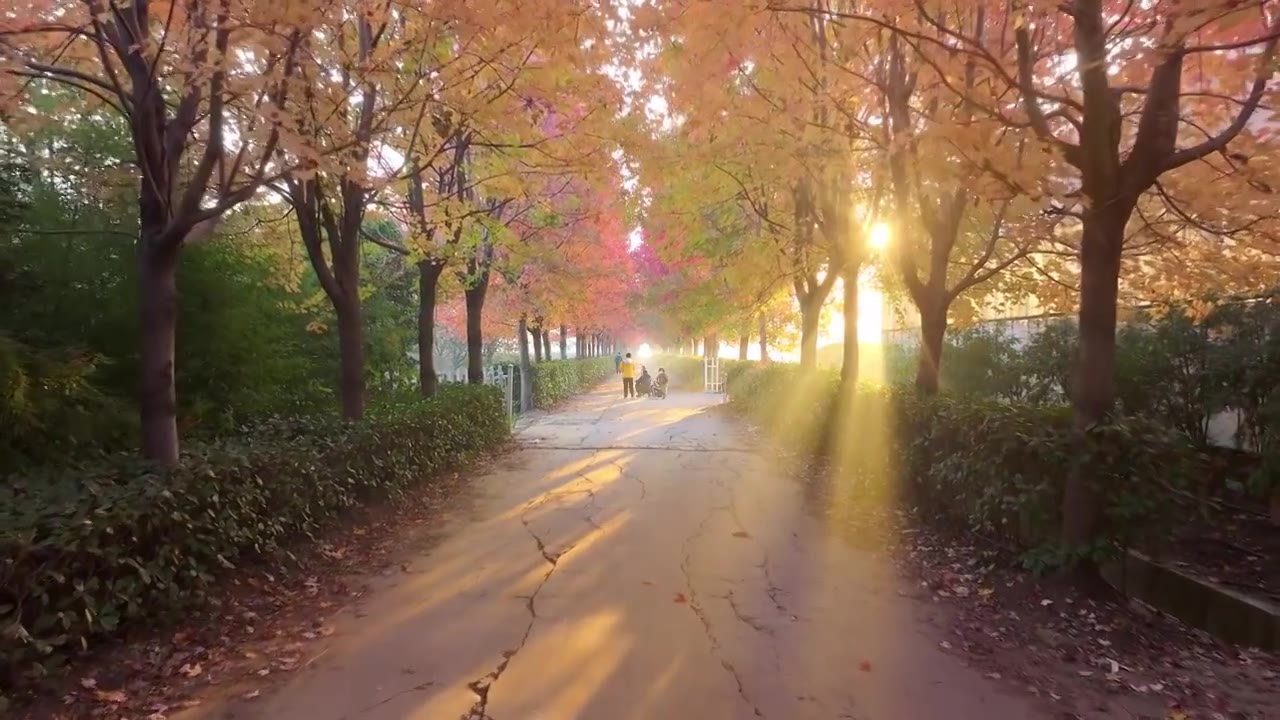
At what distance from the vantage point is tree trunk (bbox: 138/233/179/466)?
15.2 ft

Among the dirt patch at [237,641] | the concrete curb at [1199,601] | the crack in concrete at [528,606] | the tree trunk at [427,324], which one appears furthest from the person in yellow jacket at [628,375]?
the concrete curb at [1199,601]

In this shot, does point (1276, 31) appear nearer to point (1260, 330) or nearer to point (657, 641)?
point (1260, 330)

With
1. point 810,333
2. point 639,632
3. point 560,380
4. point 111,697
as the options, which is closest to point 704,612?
point 639,632

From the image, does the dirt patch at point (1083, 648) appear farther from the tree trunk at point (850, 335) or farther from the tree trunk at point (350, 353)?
the tree trunk at point (350, 353)

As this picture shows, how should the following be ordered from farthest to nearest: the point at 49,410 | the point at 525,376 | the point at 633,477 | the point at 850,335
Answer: the point at 525,376 → the point at 850,335 → the point at 633,477 → the point at 49,410

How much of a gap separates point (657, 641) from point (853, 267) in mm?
8922

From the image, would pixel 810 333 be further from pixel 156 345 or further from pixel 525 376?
pixel 156 345

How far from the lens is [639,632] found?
4234mm

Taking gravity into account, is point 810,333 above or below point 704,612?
above

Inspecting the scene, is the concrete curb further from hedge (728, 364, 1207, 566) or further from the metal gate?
the metal gate

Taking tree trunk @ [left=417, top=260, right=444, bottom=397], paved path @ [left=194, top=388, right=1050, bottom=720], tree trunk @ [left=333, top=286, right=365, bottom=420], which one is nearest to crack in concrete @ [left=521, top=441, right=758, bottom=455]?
tree trunk @ [left=417, top=260, right=444, bottom=397]

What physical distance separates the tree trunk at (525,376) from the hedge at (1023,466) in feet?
42.3

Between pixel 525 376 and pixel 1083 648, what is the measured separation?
672 inches

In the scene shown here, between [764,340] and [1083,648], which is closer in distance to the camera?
[1083,648]
